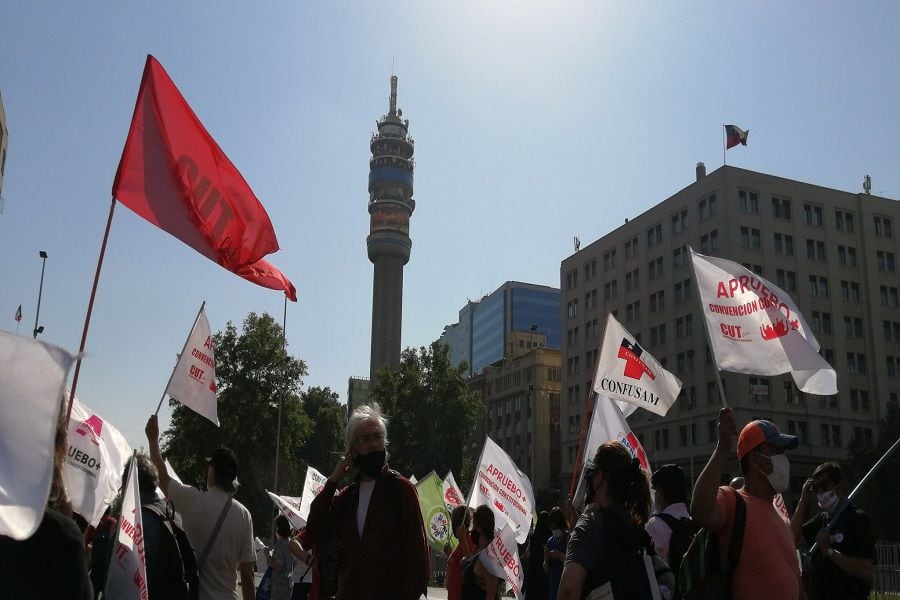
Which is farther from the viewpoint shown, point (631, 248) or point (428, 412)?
Result: point (631, 248)

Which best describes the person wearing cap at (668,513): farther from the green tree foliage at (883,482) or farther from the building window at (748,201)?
the building window at (748,201)

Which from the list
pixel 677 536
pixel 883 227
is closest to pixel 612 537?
pixel 677 536

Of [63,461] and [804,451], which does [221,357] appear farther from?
[63,461]

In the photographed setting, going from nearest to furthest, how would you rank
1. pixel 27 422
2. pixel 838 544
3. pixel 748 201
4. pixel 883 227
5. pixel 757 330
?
pixel 27 422 → pixel 838 544 → pixel 757 330 → pixel 748 201 → pixel 883 227

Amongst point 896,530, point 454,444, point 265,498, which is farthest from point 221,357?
point 896,530

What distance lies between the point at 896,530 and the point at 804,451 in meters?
16.8

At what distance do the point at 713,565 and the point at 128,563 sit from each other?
2994 mm

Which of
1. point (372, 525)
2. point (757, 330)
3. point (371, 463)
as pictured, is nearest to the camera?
point (372, 525)

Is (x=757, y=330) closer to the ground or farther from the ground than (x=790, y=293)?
closer to the ground

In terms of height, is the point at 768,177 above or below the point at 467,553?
above

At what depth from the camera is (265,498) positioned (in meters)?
53.8

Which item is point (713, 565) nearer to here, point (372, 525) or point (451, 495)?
point (372, 525)

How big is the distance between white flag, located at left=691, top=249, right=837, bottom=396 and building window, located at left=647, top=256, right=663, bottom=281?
2755 inches

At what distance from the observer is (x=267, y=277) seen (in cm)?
824
